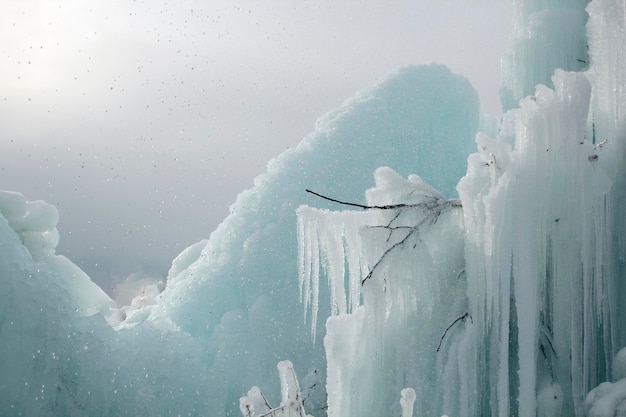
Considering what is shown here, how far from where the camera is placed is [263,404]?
184 inches

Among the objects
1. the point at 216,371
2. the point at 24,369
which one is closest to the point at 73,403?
the point at 24,369

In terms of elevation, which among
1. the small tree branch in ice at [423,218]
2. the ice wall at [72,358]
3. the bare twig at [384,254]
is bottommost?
the ice wall at [72,358]

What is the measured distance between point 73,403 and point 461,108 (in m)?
8.11

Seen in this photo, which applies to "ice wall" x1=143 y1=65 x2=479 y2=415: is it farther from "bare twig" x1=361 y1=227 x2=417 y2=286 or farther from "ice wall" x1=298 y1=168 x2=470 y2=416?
"bare twig" x1=361 y1=227 x2=417 y2=286

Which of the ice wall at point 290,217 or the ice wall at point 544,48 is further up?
the ice wall at point 544,48

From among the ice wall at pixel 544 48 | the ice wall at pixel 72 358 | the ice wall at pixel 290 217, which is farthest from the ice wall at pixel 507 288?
the ice wall at pixel 544 48

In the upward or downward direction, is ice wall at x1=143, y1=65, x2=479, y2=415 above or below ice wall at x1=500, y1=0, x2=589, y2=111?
below

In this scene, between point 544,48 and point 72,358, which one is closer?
point 72,358

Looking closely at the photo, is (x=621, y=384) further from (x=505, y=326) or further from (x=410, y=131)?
(x=410, y=131)

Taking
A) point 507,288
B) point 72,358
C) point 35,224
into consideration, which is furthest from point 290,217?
point 507,288

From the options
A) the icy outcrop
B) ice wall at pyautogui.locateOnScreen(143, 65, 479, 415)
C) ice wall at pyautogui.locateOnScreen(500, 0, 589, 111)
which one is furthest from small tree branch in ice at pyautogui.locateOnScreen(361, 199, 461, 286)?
ice wall at pyautogui.locateOnScreen(500, 0, 589, 111)

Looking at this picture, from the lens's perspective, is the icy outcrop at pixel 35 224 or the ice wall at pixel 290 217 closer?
the ice wall at pixel 290 217

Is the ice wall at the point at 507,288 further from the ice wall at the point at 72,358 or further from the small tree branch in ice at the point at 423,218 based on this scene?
the ice wall at the point at 72,358

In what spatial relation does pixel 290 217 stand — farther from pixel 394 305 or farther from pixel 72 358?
pixel 394 305
